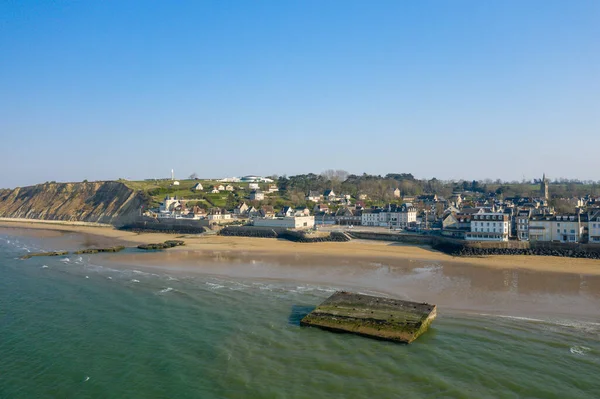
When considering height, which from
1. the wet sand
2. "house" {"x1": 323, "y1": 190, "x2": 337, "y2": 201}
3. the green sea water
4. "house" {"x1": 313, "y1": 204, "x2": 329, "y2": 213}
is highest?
"house" {"x1": 323, "y1": 190, "x2": 337, "y2": 201}

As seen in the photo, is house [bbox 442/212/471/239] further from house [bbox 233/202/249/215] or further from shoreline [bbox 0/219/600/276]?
house [bbox 233/202/249/215]

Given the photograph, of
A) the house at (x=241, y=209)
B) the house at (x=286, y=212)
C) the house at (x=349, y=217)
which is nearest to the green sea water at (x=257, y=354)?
the house at (x=349, y=217)

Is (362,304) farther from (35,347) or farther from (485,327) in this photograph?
(35,347)

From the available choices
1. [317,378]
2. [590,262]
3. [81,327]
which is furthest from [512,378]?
[590,262]

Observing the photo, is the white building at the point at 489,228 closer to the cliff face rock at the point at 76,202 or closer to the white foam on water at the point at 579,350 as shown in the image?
the white foam on water at the point at 579,350

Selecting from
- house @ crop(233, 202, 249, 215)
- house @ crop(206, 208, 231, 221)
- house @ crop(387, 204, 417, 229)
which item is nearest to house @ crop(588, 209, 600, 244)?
house @ crop(387, 204, 417, 229)
